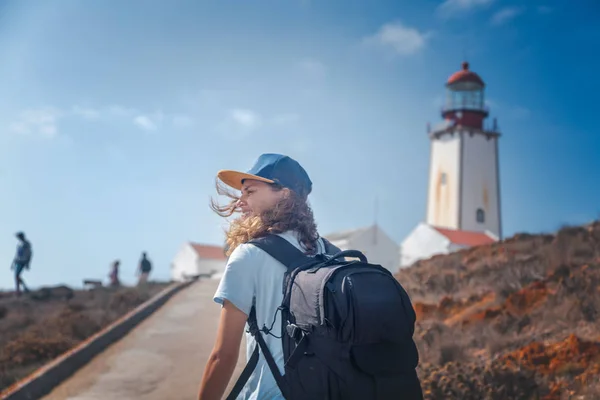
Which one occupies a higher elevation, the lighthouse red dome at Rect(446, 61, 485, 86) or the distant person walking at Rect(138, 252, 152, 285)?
the lighthouse red dome at Rect(446, 61, 485, 86)

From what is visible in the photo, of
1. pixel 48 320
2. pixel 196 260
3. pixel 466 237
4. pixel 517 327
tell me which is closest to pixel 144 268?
pixel 48 320

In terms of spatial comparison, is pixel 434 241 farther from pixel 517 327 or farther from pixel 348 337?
pixel 348 337

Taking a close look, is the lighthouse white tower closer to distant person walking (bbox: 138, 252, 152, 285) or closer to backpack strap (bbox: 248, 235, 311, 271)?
distant person walking (bbox: 138, 252, 152, 285)

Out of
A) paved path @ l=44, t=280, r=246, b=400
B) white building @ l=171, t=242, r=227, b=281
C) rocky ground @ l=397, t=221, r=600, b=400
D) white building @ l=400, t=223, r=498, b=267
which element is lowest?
paved path @ l=44, t=280, r=246, b=400

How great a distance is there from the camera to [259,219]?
8.57ft

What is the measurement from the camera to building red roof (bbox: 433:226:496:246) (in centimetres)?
3994

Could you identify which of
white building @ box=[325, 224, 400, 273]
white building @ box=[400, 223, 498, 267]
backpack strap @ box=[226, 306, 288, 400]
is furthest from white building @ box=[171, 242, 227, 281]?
backpack strap @ box=[226, 306, 288, 400]

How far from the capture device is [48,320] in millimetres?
12008

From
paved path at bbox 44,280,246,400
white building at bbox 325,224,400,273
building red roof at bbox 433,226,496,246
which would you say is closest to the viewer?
paved path at bbox 44,280,246,400

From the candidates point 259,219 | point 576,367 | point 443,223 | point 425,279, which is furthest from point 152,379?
point 443,223

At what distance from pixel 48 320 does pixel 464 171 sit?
122ft

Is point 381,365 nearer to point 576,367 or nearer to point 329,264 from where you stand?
point 329,264

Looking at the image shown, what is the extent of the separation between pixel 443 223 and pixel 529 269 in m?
34.7

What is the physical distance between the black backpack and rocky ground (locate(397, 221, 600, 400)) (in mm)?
3904
